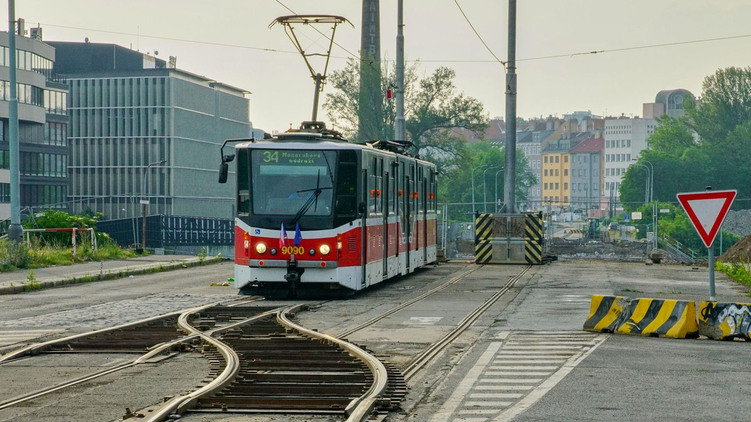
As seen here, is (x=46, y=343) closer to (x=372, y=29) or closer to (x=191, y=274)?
(x=191, y=274)

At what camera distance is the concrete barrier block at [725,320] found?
16125 mm

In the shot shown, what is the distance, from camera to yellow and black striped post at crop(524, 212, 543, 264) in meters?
40.0

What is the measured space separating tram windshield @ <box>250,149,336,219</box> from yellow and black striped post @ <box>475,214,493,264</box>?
17.4 meters

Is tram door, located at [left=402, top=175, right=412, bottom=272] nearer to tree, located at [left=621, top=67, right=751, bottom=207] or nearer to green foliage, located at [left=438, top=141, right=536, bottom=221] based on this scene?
green foliage, located at [left=438, top=141, right=536, bottom=221]

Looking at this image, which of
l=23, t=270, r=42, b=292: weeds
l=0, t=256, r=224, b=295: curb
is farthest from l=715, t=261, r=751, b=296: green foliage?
l=23, t=270, r=42, b=292: weeds

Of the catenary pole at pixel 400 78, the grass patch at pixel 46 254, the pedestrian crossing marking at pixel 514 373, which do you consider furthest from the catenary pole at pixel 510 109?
the pedestrian crossing marking at pixel 514 373

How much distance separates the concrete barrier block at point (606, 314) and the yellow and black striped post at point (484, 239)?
22.7 metres

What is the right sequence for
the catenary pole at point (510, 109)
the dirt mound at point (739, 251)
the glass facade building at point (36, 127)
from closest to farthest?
1. the catenary pole at point (510, 109)
2. the dirt mound at point (739, 251)
3. the glass facade building at point (36, 127)

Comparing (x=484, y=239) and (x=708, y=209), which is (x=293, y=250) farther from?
(x=484, y=239)

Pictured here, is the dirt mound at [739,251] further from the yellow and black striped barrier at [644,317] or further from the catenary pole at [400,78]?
the yellow and black striped barrier at [644,317]

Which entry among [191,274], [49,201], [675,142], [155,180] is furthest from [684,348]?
[675,142]

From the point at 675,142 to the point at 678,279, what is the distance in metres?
131


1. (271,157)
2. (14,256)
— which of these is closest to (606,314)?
(271,157)

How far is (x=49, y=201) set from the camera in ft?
378
